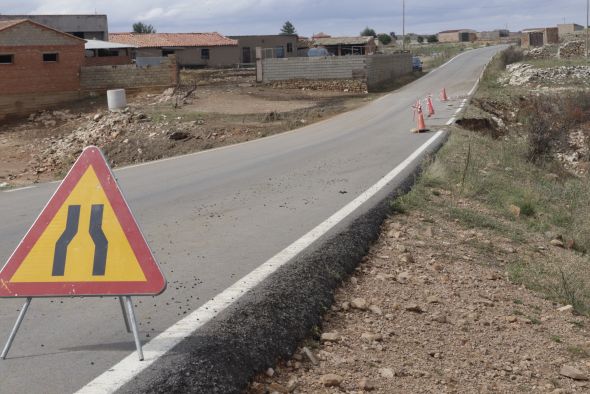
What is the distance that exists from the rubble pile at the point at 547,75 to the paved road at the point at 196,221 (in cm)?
2590

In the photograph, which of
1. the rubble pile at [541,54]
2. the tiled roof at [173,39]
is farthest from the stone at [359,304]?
the rubble pile at [541,54]

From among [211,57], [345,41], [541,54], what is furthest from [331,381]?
[345,41]

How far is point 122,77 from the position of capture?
3641cm

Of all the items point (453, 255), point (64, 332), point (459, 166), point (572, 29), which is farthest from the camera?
point (572, 29)

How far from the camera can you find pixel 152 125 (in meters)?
26.4

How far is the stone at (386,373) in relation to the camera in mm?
4734

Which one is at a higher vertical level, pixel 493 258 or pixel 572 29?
pixel 572 29

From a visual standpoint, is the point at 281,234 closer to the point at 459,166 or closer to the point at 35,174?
the point at 459,166

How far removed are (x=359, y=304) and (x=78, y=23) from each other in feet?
178

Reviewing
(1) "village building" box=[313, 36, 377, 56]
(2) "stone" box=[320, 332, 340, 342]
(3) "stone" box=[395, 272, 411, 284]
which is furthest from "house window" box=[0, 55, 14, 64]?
(1) "village building" box=[313, 36, 377, 56]

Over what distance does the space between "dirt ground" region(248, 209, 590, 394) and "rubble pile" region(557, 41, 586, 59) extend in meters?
63.8

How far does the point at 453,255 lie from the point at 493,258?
1.86ft

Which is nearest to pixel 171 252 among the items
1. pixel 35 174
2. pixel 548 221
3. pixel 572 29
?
pixel 548 221

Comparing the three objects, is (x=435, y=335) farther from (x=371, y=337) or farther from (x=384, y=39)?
(x=384, y=39)
